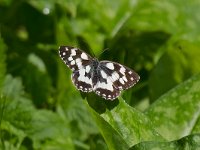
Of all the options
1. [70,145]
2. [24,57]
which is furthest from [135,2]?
[70,145]

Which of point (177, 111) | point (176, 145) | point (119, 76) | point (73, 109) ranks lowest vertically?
point (73, 109)

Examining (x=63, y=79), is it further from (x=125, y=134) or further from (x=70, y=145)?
(x=125, y=134)

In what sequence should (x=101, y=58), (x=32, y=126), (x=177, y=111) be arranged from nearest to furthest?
(x=177, y=111), (x=32, y=126), (x=101, y=58)

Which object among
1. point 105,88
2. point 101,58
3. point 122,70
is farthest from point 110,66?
point 101,58

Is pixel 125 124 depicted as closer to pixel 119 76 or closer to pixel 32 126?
pixel 119 76

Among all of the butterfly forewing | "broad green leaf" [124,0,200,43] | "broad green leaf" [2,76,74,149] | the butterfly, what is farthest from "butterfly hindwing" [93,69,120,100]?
"broad green leaf" [124,0,200,43]

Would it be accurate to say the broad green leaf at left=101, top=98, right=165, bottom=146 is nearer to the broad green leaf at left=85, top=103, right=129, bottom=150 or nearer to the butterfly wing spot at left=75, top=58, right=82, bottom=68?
the broad green leaf at left=85, top=103, right=129, bottom=150

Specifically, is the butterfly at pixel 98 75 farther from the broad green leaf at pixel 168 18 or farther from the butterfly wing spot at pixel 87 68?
the broad green leaf at pixel 168 18
